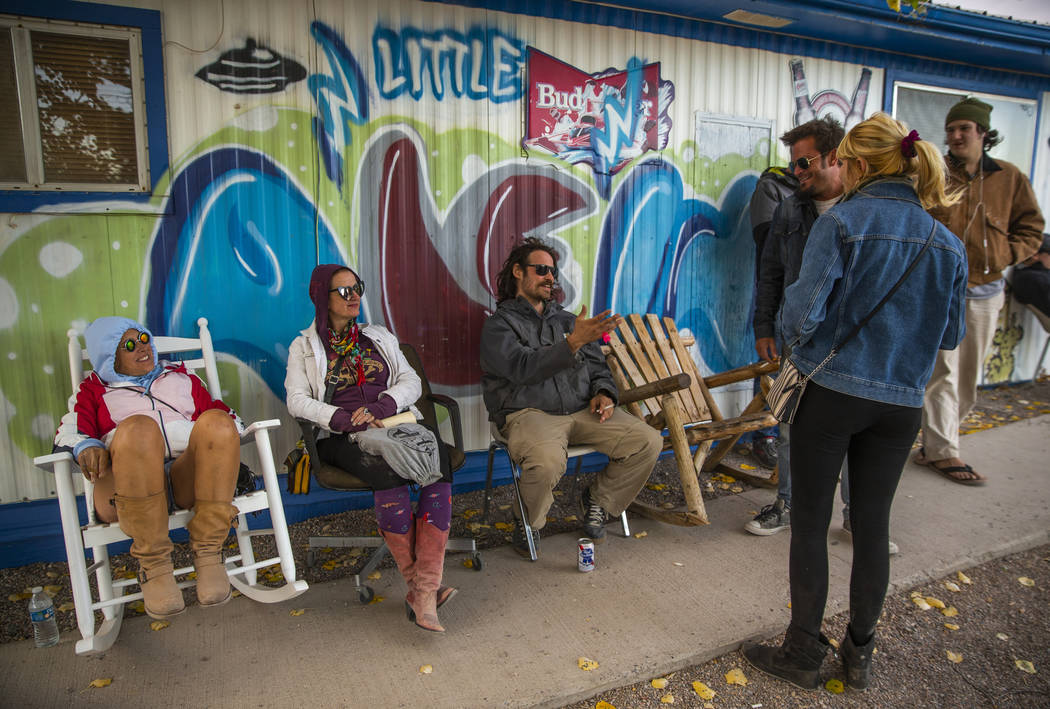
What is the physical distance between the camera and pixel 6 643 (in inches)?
110

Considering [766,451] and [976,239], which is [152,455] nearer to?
[766,451]

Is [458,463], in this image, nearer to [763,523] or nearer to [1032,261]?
[763,523]

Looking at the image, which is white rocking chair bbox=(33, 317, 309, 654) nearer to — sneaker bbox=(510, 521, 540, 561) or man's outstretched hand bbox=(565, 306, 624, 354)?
sneaker bbox=(510, 521, 540, 561)

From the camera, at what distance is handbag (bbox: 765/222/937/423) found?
2193 millimetres

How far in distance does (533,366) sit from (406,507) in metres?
0.96

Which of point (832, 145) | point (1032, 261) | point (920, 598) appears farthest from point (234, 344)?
point (1032, 261)

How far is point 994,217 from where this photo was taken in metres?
4.54

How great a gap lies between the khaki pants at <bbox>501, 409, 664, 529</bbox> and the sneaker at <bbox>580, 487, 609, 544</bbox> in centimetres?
7

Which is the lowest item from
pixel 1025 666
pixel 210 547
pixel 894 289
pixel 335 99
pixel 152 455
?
pixel 1025 666

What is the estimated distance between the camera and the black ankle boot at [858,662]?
2.52 metres

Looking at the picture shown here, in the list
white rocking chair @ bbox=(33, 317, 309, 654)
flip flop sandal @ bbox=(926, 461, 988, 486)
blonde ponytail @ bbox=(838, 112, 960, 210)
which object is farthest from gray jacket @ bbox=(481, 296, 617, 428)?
flip flop sandal @ bbox=(926, 461, 988, 486)

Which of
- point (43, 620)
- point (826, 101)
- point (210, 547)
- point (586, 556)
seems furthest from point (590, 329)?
point (826, 101)

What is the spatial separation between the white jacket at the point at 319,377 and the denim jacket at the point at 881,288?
6.32 ft

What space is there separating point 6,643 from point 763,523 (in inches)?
143
